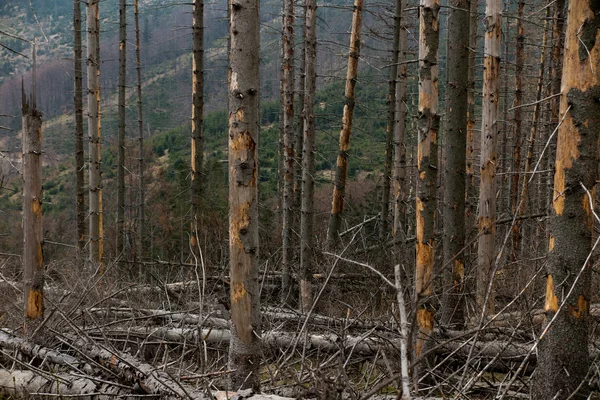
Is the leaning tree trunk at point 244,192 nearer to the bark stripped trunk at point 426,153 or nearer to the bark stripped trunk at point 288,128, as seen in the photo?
the bark stripped trunk at point 426,153

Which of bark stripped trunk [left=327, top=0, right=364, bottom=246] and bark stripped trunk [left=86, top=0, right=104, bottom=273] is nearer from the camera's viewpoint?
bark stripped trunk [left=327, top=0, right=364, bottom=246]

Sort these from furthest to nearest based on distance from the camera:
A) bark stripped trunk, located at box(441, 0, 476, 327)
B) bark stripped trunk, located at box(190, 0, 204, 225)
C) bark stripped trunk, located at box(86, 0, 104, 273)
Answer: bark stripped trunk, located at box(86, 0, 104, 273) < bark stripped trunk, located at box(190, 0, 204, 225) < bark stripped trunk, located at box(441, 0, 476, 327)

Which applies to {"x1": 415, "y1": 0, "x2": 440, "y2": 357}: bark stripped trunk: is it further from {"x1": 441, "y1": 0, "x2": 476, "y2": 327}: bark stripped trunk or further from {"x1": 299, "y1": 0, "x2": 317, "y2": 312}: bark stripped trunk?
{"x1": 299, "y1": 0, "x2": 317, "y2": 312}: bark stripped trunk

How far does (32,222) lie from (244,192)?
2518 mm

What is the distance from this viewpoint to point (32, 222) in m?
5.26

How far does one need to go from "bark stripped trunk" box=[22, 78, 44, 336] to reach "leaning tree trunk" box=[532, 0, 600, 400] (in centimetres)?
443

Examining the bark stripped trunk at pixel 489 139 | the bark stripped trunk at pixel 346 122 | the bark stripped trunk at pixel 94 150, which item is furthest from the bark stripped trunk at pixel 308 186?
the bark stripped trunk at pixel 94 150

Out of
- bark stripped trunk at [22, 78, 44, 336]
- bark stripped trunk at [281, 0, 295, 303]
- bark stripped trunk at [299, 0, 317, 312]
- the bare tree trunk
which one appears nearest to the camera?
bark stripped trunk at [22, 78, 44, 336]

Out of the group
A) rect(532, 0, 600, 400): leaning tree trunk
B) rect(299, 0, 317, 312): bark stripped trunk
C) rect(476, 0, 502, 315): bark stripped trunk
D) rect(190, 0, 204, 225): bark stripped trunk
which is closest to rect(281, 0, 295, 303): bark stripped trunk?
rect(299, 0, 317, 312): bark stripped trunk

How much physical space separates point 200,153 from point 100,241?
291cm

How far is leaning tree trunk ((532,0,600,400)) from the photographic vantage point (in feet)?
10.4

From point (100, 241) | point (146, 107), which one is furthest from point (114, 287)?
point (146, 107)

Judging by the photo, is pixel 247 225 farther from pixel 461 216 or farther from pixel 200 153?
pixel 200 153

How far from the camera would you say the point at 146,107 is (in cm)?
6012
